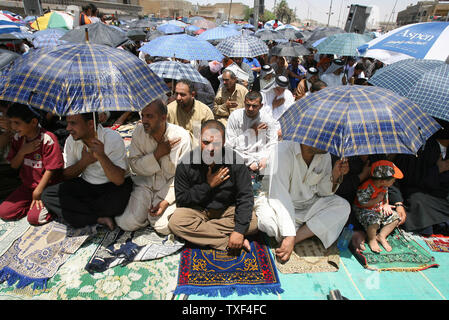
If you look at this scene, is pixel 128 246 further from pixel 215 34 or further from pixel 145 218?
pixel 215 34

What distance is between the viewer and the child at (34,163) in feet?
9.93

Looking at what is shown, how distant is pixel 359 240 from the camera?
3.06 m

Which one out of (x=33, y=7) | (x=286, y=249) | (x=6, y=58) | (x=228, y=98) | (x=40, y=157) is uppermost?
(x=33, y=7)

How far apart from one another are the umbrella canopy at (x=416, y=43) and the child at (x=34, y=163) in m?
4.71

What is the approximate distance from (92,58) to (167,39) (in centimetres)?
328

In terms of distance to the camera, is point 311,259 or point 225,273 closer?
point 225,273

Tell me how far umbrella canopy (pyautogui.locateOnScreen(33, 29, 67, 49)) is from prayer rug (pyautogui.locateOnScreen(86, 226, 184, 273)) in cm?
561

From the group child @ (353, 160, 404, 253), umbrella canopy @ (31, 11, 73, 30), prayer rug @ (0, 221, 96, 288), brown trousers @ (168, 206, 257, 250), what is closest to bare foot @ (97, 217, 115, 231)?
prayer rug @ (0, 221, 96, 288)

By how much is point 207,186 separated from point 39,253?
1.86 meters

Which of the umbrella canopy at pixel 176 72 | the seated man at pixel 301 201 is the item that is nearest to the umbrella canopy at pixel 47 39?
the umbrella canopy at pixel 176 72

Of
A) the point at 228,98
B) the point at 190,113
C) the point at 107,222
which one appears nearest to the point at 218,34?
the point at 228,98

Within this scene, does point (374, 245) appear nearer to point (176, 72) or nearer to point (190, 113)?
point (190, 113)

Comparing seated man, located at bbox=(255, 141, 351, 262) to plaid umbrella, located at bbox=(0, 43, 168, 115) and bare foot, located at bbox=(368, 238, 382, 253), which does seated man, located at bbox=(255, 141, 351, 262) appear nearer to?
bare foot, located at bbox=(368, 238, 382, 253)
